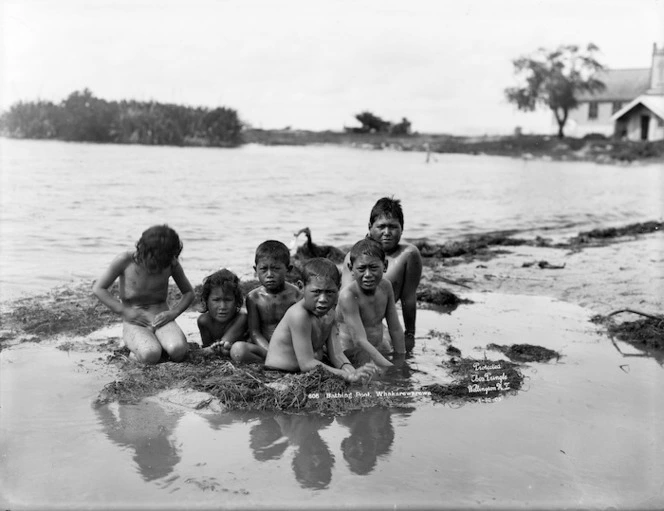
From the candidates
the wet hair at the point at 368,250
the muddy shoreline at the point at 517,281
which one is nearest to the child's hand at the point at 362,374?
the wet hair at the point at 368,250

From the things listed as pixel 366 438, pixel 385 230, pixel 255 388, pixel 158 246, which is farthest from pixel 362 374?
pixel 158 246

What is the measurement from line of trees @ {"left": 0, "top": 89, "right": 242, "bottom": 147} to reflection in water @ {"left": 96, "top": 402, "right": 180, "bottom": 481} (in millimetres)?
32647

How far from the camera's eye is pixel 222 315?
576 centimetres

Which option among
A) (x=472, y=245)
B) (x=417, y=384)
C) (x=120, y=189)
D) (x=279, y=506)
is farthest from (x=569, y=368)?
(x=120, y=189)

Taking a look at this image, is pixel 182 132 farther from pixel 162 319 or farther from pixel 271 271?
pixel 271 271

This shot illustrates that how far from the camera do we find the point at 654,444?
4.09m

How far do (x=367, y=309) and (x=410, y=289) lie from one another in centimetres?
98

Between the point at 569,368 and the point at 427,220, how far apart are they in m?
12.1

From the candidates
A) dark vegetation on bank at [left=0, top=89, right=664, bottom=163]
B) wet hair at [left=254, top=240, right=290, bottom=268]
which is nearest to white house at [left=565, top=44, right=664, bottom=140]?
dark vegetation on bank at [left=0, top=89, right=664, bottom=163]

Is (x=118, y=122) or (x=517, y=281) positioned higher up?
(x=118, y=122)

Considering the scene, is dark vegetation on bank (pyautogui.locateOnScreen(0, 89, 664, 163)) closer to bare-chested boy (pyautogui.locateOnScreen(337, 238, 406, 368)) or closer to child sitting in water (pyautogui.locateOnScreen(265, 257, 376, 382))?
bare-chested boy (pyautogui.locateOnScreen(337, 238, 406, 368))

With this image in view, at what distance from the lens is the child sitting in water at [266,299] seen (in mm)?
5445

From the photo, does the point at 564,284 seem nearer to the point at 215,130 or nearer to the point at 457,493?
the point at 457,493

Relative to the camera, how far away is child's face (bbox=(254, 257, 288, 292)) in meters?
5.45
